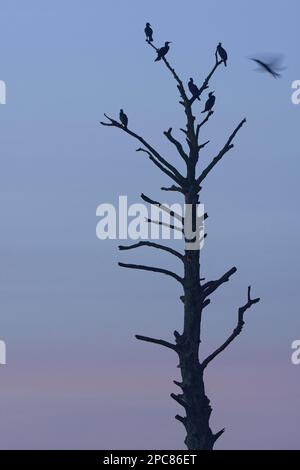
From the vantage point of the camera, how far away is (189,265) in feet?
99.7

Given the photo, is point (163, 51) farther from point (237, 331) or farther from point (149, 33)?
point (237, 331)

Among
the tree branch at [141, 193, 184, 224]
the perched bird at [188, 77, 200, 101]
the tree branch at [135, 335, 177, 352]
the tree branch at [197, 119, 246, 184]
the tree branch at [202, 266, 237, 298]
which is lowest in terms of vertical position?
the tree branch at [135, 335, 177, 352]

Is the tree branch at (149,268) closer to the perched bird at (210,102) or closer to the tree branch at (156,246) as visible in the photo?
the tree branch at (156,246)

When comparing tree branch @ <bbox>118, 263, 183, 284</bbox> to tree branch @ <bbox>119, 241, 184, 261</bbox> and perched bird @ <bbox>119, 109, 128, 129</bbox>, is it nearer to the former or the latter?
tree branch @ <bbox>119, 241, 184, 261</bbox>

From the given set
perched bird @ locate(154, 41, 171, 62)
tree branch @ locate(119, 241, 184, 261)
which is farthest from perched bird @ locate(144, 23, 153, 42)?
tree branch @ locate(119, 241, 184, 261)

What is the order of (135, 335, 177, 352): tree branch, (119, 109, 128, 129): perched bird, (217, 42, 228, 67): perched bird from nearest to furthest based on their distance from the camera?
(135, 335, 177, 352): tree branch → (119, 109, 128, 129): perched bird → (217, 42, 228, 67): perched bird

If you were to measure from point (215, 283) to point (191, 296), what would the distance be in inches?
23.0

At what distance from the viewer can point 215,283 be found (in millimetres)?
30141

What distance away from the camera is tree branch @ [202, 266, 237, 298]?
3003 centimetres

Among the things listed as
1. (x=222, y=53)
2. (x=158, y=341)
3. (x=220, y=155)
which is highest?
(x=222, y=53)

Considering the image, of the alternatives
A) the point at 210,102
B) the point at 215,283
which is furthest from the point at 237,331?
the point at 210,102

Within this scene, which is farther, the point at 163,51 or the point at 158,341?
the point at 163,51
